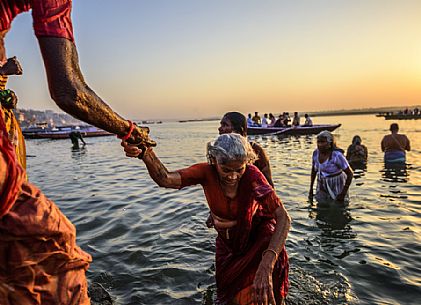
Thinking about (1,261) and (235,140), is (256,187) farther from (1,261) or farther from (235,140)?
(1,261)

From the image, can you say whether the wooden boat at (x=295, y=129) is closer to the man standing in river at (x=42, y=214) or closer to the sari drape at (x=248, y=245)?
the sari drape at (x=248, y=245)

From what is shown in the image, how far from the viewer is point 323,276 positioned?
4559 mm

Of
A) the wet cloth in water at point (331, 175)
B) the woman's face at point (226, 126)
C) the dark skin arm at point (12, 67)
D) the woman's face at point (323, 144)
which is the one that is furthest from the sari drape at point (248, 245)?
the wet cloth in water at point (331, 175)

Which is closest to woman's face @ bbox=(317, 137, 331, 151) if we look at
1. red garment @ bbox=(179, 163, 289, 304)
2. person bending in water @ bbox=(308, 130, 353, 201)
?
person bending in water @ bbox=(308, 130, 353, 201)

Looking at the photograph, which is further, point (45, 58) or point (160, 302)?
point (160, 302)

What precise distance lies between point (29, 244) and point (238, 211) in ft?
6.31

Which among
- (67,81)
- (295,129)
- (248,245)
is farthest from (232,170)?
(295,129)

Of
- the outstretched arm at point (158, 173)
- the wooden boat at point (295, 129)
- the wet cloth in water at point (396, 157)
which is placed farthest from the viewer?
the wooden boat at point (295, 129)

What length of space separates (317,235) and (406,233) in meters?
1.48

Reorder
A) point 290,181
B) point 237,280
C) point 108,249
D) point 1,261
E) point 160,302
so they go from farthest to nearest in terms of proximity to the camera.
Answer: point 290,181 → point 108,249 → point 160,302 → point 237,280 → point 1,261

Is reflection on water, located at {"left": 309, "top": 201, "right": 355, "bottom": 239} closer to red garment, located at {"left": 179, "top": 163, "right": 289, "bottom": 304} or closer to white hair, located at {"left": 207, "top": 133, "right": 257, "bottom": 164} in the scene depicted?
red garment, located at {"left": 179, "top": 163, "right": 289, "bottom": 304}

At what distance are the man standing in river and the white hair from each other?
4.66 feet

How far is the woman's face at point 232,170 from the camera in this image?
286 cm

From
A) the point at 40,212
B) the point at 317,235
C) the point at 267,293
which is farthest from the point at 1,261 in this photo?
the point at 317,235
